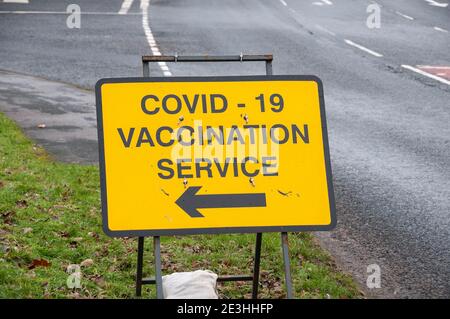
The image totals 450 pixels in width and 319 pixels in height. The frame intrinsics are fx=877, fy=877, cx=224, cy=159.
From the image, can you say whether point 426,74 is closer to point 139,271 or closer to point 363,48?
point 363,48

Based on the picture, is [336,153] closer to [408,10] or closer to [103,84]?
[103,84]

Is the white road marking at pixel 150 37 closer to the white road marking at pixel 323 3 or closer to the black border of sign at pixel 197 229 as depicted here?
the white road marking at pixel 323 3

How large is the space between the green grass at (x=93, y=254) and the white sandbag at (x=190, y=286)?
50 centimetres

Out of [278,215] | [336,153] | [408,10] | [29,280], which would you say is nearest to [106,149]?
[278,215]

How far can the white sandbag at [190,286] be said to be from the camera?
517cm

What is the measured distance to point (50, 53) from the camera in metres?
18.3

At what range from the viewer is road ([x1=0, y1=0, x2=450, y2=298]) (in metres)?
7.29

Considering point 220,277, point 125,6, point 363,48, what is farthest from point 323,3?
point 220,277

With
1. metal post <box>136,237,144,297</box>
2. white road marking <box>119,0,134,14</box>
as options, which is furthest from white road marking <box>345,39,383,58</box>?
metal post <box>136,237,144,297</box>


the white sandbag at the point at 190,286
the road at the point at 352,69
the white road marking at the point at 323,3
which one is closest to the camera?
the white sandbag at the point at 190,286

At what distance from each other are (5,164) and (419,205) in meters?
4.02

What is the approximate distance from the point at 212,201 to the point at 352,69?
42.2 feet

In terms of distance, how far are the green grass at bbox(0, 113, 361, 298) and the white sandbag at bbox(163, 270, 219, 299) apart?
0.50m

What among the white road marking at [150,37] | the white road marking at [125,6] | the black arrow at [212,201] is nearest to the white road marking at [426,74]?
the white road marking at [150,37]
